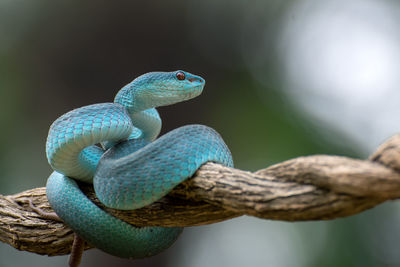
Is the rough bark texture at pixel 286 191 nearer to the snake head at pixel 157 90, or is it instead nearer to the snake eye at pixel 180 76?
the snake head at pixel 157 90

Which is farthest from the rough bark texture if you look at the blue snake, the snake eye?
the snake eye

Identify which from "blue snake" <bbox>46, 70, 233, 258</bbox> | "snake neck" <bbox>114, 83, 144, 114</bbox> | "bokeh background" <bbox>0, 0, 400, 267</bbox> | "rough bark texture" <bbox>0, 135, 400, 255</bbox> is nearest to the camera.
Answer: "rough bark texture" <bbox>0, 135, 400, 255</bbox>

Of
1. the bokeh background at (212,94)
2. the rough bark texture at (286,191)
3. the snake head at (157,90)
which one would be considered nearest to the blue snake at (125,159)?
the snake head at (157,90)

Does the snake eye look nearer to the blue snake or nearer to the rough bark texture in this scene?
the blue snake

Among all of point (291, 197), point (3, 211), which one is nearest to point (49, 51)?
point (3, 211)

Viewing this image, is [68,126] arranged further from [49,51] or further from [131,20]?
[49,51]

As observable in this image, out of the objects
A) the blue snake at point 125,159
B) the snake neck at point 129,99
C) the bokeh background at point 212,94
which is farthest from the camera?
the bokeh background at point 212,94
